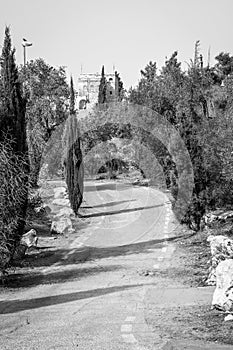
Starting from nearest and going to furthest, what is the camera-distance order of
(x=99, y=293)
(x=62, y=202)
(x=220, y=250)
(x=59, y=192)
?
(x=99, y=293)
(x=220, y=250)
(x=62, y=202)
(x=59, y=192)

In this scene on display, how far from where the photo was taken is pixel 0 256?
11.6 meters

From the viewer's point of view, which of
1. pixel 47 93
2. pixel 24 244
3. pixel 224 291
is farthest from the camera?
pixel 47 93

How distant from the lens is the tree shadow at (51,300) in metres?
9.76

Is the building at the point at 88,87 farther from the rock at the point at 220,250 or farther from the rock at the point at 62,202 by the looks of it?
the rock at the point at 220,250

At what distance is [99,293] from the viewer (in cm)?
1084

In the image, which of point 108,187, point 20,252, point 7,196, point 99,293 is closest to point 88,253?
point 20,252

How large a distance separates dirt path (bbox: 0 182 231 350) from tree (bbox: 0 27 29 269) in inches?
44.5

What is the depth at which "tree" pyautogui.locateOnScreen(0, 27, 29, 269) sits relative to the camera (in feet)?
37.7

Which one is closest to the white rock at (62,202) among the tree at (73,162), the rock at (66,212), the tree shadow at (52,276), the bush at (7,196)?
the tree at (73,162)

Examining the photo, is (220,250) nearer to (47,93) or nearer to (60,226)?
(60,226)

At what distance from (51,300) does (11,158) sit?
363 centimetres

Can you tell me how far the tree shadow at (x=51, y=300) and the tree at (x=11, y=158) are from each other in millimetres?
1557

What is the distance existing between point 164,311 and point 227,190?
1003 cm

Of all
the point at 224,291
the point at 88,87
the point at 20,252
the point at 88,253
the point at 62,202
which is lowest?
the point at 88,253
